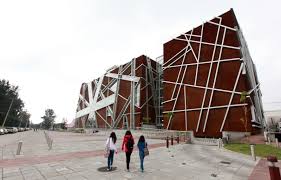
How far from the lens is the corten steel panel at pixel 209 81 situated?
35.4 meters

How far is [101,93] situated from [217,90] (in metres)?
41.7

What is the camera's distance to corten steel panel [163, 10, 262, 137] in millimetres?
35416

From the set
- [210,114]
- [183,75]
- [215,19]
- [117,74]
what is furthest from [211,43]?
[117,74]

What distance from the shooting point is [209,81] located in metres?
38.6

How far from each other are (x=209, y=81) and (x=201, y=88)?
207 cm

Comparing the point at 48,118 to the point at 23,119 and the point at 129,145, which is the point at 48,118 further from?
the point at 129,145

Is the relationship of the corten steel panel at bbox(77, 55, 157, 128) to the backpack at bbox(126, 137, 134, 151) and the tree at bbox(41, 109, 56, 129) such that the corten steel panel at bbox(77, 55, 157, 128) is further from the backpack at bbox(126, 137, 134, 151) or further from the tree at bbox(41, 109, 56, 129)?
the tree at bbox(41, 109, 56, 129)

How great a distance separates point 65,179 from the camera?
7.57 meters

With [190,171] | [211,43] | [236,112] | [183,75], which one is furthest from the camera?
[183,75]

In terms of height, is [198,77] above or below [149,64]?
below

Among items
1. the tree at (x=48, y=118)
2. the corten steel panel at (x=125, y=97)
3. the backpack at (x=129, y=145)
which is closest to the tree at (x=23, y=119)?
the tree at (x=48, y=118)

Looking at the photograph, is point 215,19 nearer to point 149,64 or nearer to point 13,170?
point 149,64

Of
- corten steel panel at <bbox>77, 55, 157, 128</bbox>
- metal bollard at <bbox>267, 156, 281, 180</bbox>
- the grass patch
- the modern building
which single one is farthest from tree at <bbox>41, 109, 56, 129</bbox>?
metal bollard at <bbox>267, 156, 281, 180</bbox>

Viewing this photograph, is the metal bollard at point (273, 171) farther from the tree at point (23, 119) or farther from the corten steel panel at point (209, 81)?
the tree at point (23, 119)
